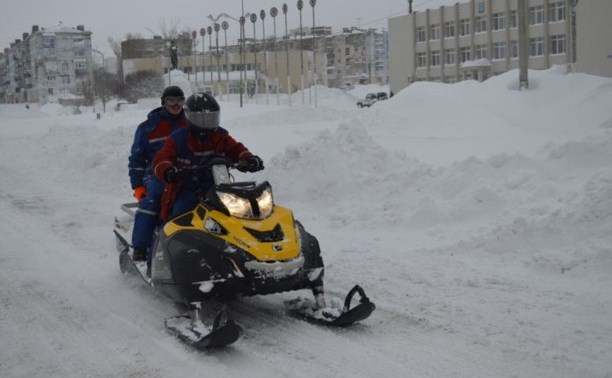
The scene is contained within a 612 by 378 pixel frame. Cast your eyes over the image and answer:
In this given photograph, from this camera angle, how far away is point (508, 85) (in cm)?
2109

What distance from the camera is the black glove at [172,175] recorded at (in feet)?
18.5

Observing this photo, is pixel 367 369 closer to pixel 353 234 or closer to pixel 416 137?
pixel 353 234

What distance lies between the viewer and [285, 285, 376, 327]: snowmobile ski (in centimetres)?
539

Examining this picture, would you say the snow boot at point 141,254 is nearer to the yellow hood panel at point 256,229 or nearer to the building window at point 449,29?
the yellow hood panel at point 256,229

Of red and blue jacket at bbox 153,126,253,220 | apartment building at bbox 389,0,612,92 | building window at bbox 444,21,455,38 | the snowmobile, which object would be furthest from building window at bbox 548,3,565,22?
the snowmobile

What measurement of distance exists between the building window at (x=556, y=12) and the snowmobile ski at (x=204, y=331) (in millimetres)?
67403

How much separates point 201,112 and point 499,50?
70728 mm

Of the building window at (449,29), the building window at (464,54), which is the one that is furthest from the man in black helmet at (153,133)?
the building window at (449,29)

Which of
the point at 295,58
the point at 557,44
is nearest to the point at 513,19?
the point at 557,44

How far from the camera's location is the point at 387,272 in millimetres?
7168

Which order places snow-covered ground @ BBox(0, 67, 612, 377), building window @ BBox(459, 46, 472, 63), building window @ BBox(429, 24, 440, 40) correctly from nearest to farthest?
snow-covered ground @ BBox(0, 67, 612, 377) → building window @ BBox(459, 46, 472, 63) → building window @ BBox(429, 24, 440, 40)

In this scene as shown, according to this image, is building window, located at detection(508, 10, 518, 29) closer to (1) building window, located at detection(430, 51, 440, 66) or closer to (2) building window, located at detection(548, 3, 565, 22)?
(2) building window, located at detection(548, 3, 565, 22)

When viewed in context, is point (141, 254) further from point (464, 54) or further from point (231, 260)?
point (464, 54)

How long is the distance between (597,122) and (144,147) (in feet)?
39.8
